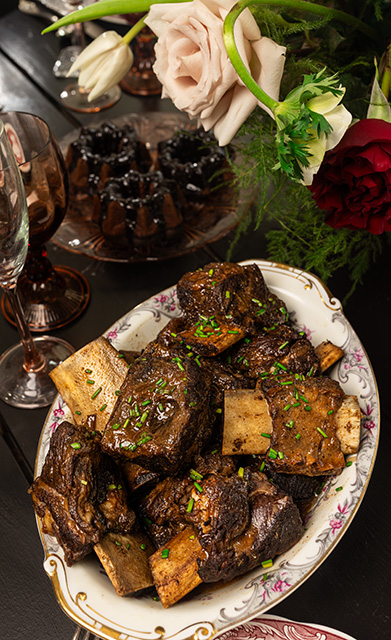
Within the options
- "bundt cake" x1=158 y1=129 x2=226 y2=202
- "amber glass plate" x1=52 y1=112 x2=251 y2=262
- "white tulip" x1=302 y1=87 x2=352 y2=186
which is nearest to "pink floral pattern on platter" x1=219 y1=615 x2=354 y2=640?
"white tulip" x1=302 y1=87 x2=352 y2=186

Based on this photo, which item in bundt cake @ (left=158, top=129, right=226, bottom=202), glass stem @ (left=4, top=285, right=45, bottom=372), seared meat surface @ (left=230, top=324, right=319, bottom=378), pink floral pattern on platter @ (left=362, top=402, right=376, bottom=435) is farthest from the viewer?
bundt cake @ (left=158, top=129, right=226, bottom=202)

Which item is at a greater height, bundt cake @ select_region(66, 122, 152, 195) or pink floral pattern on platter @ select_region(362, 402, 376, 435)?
bundt cake @ select_region(66, 122, 152, 195)

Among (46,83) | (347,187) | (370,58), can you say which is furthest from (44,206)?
(46,83)

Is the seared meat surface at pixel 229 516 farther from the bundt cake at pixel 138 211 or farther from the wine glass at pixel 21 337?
the bundt cake at pixel 138 211

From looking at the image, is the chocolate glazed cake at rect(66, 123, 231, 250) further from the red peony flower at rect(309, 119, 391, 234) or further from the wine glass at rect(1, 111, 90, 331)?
the red peony flower at rect(309, 119, 391, 234)

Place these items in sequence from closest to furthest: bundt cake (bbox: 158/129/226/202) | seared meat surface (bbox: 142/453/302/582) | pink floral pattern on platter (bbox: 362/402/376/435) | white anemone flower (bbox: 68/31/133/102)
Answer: seared meat surface (bbox: 142/453/302/582)
pink floral pattern on platter (bbox: 362/402/376/435)
white anemone flower (bbox: 68/31/133/102)
bundt cake (bbox: 158/129/226/202)

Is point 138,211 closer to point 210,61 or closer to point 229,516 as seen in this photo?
point 210,61
